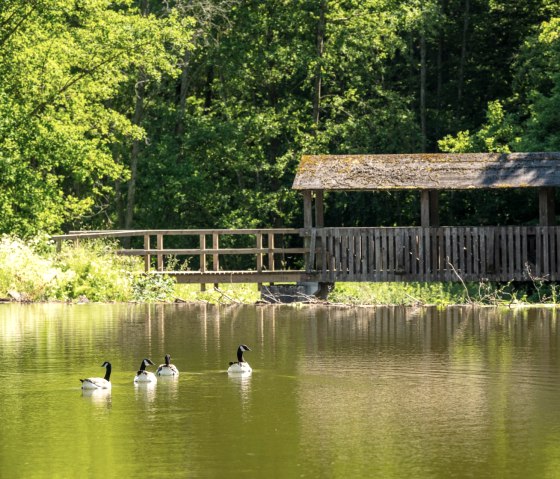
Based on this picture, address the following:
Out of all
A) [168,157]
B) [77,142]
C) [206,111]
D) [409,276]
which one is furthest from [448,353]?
[206,111]

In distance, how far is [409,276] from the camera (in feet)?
115

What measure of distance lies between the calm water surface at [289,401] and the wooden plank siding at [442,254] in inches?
264

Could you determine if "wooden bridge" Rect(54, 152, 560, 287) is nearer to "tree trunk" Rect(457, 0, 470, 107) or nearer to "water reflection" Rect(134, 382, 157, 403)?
"water reflection" Rect(134, 382, 157, 403)

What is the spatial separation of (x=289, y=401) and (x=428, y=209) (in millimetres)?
19198

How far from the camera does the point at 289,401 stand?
1677 centimetres

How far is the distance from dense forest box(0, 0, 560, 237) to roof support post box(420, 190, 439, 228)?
5925 millimetres

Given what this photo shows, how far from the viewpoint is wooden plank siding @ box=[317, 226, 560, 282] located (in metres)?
34.6

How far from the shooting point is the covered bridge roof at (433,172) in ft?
113

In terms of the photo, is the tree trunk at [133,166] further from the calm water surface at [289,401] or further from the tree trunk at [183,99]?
the calm water surface at [289,401]

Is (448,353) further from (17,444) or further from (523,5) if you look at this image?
(523,5)

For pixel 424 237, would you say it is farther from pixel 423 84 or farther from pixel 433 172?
pixel 423 84

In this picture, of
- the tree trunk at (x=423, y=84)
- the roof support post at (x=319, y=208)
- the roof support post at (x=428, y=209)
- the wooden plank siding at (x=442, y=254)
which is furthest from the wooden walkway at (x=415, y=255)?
the tree trunk at (x=423, y=84)

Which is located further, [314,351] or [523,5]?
[523,5]

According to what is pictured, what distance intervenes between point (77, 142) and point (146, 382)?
2560cm
